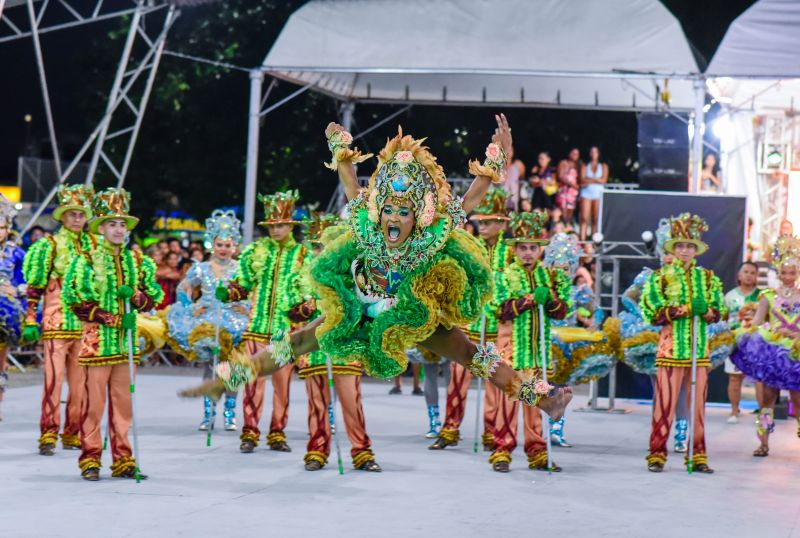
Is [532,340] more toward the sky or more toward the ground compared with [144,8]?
more toward the ground

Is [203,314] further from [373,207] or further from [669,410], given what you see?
[373,207]

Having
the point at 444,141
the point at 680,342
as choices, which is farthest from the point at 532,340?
the point at 444,141

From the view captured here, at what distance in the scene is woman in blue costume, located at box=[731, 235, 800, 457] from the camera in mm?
10703

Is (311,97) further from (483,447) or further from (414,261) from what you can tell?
(414,261)

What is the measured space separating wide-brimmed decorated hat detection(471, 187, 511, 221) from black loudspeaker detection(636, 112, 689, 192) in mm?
6245

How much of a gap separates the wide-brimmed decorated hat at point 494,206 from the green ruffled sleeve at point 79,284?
332cm

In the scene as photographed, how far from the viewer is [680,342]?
9984mm

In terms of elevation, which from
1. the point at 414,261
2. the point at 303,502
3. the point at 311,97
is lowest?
the point at 303,502

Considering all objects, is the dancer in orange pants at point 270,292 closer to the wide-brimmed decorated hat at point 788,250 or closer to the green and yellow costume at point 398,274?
the green and yellow costume at point 398,274

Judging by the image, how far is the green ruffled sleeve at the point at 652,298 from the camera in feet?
32.7

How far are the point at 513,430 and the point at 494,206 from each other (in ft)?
6.45

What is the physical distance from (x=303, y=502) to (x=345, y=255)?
1990 mm

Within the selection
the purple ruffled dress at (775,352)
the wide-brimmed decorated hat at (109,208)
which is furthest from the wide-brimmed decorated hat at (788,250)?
the wide-brimmed decorated hat at (109,208)

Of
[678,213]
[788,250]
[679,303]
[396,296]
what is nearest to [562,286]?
[679,303]
